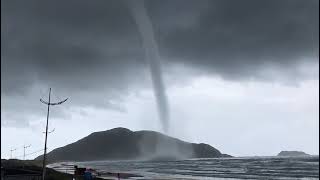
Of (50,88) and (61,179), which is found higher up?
→ (50,88)

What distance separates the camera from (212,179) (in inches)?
4751

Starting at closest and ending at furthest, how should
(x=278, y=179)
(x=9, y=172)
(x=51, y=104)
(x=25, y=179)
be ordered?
(x=51, y=104) < (x=25, y=179) < (x=9, y=172) < (x=278, y=179)

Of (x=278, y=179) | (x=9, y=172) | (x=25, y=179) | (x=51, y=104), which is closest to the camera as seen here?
(x=51, y=104)

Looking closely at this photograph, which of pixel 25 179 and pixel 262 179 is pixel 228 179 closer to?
pixel 262 179

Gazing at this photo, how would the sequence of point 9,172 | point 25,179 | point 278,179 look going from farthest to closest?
1. point 278,179
2. point 9,172
3. point 25,179

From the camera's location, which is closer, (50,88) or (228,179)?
(50,88)

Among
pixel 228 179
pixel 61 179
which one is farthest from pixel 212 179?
pixel 61 179

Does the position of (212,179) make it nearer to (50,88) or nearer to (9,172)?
(9,172)

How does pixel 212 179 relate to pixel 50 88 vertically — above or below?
below

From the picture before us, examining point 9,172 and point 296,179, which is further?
point 296,179

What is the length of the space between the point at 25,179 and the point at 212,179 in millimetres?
65386

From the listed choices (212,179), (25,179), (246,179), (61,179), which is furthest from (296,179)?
(25,179)

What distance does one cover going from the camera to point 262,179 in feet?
399

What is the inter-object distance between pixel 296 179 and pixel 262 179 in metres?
9.20
